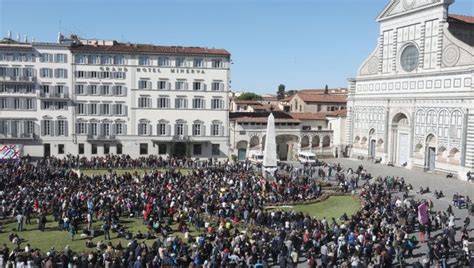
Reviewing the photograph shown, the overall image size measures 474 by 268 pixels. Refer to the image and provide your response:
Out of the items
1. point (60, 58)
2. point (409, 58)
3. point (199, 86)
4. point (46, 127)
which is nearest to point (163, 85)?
point (199, 86)

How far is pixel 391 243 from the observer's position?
19516 millimetres

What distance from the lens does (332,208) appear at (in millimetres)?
29297

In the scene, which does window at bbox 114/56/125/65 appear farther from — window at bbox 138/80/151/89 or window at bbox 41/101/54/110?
window at bbox 41/101/54/110

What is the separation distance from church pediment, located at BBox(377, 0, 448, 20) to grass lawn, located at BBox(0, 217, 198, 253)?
107 feet

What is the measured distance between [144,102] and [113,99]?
3.17m

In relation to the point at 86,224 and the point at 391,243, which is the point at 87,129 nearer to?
the point at 86,224

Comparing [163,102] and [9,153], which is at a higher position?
[163,102]

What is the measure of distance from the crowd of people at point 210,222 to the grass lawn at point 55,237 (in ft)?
0.89

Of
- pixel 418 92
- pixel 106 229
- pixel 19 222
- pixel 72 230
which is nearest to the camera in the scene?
pixel 72 230

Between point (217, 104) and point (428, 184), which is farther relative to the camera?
point (217, 104)

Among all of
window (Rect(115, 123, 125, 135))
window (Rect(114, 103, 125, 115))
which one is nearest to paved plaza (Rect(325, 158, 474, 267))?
→ window (Rect(115, 123, 125, 135))

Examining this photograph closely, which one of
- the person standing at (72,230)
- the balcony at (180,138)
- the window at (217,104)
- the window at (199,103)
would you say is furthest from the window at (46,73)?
the person standing at (72,230)

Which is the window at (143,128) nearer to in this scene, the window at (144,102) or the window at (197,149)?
the window at (144,102)

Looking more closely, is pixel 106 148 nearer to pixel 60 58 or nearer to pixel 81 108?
pixel 81 108
